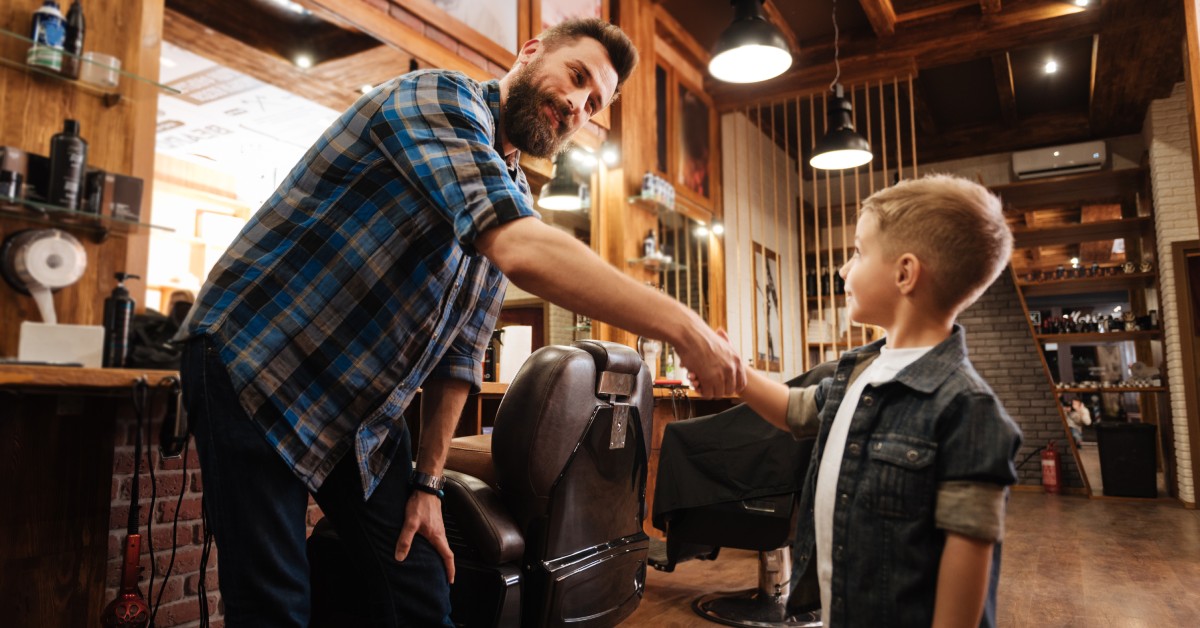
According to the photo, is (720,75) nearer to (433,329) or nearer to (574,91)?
(574,91)

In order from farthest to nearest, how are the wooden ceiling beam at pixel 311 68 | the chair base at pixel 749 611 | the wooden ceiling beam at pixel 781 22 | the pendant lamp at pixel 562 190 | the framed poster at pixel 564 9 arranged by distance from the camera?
the wooden ceiling beam at pixel 781 22
the pendant lamp at pixel 562 190
the framed poster at pixel 564 9
the wooden ceiling beam at pixel 311 68
the chair base at pixel 749 611

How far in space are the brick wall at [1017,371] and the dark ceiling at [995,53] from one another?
5.93ft

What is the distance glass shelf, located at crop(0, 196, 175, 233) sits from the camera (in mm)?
1896

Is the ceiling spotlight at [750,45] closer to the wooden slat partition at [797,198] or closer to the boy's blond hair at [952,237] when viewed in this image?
the wooden slat partition at [797,198]

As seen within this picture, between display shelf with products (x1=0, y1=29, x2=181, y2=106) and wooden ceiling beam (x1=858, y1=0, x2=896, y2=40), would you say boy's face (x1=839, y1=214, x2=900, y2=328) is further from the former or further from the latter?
wooden ceiling beam (x1=858, y1=0, x2=896, y2=40)

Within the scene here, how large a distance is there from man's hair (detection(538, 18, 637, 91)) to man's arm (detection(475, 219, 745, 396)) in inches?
21.2

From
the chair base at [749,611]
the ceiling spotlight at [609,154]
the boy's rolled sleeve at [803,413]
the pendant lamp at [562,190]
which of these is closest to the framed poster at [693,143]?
the ceiling spotlight at [609,154]

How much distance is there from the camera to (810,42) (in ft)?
20.2

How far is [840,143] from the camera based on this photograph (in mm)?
4992

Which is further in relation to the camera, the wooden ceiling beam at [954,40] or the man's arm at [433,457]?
the wooden ceiling beam at [954,40]

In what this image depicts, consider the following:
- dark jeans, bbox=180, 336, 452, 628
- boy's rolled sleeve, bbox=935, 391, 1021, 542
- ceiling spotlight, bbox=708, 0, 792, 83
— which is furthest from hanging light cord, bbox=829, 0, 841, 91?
dark jeans, bbox=180, 336, 452, 628

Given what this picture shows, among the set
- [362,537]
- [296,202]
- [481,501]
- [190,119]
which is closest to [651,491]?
[481,501]

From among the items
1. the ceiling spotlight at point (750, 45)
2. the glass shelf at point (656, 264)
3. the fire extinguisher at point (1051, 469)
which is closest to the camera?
the ceiling spotlight at point (750, 45)

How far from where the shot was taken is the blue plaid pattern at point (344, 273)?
1.01m
